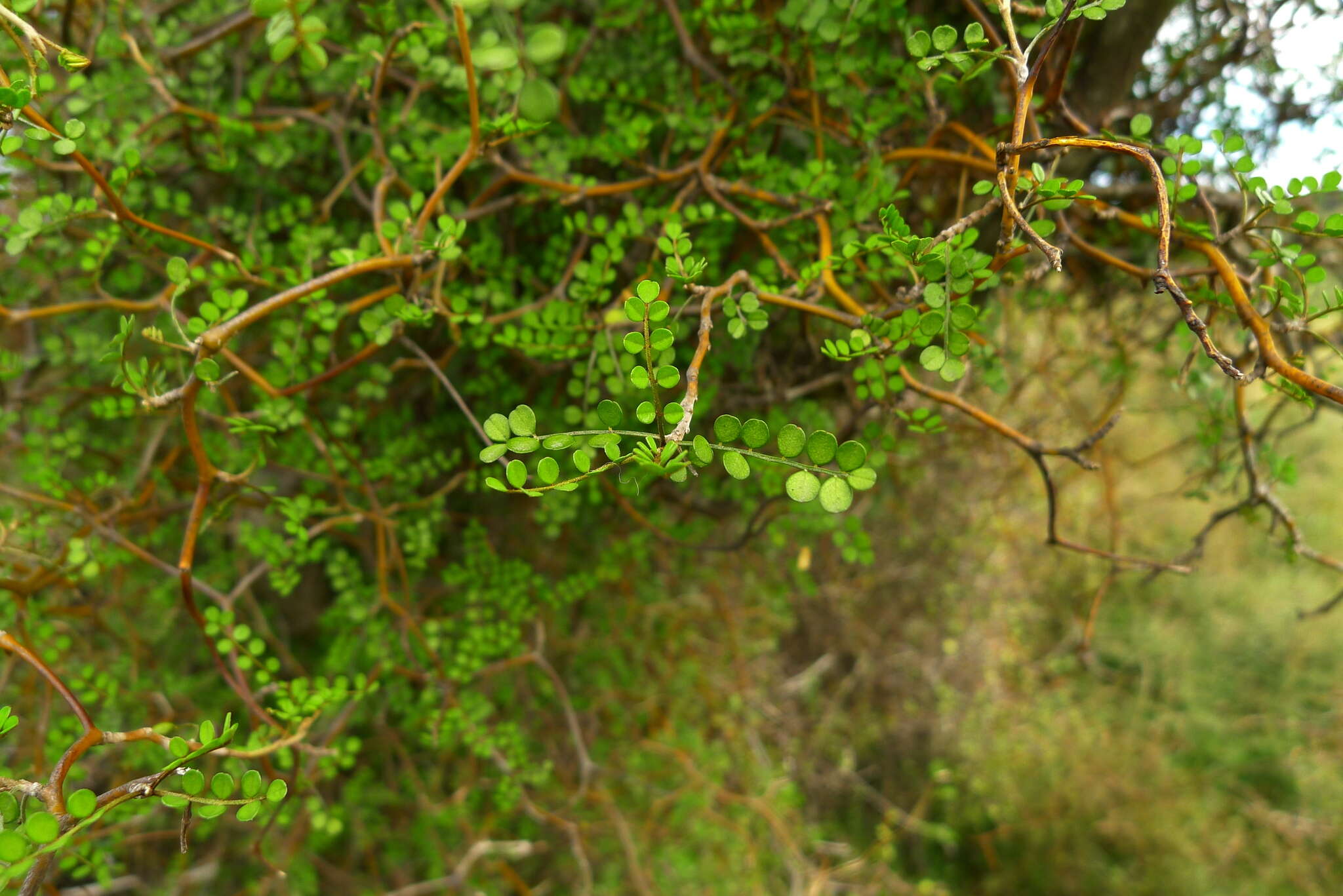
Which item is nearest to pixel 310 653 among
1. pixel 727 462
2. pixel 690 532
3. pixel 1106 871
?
pixel 690 532

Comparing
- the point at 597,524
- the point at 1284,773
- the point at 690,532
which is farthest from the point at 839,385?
the point at 1284,773

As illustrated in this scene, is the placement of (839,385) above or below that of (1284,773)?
above

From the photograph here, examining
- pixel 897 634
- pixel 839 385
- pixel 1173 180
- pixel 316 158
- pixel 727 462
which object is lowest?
pixel 897 634

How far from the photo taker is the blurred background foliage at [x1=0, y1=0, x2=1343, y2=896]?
2.24 feet

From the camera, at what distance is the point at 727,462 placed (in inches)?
15.2

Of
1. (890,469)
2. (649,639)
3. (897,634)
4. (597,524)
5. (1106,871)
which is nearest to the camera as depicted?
(597,524)

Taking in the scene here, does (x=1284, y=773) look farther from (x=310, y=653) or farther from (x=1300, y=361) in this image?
(x=310, y=653)

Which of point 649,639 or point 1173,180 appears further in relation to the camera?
point 649,639

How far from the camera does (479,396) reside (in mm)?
1000

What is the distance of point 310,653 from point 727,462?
1.20 meters

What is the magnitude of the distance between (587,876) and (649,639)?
53cm

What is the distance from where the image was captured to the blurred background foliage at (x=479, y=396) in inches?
26.8

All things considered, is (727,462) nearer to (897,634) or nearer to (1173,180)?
(1173,180)

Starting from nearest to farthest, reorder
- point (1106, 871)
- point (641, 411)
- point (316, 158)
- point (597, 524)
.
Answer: point (641, 411) < point (316, 158) < point (597, 524) < point (1106, 871)
